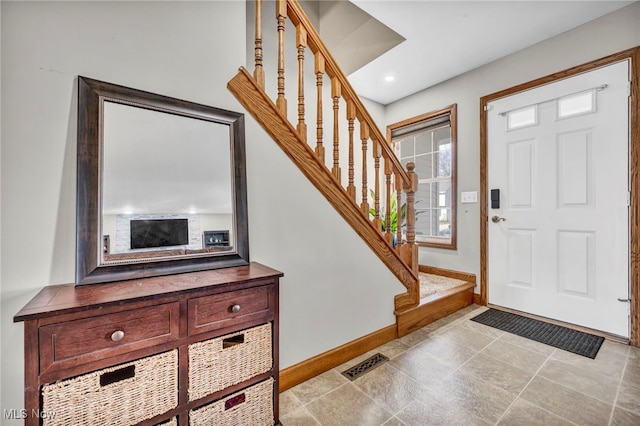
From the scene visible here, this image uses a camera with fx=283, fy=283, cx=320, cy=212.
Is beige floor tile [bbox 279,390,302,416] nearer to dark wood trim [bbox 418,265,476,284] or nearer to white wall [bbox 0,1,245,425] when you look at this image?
white wall [bbox 0,1,245,425]

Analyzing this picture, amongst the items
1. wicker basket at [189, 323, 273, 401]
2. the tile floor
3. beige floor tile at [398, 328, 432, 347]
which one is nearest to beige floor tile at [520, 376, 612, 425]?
the tile floor

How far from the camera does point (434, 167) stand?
359cm

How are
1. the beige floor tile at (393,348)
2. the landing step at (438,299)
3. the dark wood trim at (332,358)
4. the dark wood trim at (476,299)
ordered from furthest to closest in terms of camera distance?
the dark wood trim at (476,299) → the landing step at (438,299) → the beige floor tile at (393,348) → the dark wood trim at (332,358)

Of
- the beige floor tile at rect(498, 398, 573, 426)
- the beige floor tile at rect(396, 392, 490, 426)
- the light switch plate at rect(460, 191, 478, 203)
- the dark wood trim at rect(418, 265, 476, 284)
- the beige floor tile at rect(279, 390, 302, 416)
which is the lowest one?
the beige floor tile at rect(498, 398, 573, 426)

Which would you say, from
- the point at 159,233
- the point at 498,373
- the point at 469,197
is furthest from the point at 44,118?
the point at 469,197

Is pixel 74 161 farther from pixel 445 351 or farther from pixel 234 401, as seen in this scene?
pixel 445 351

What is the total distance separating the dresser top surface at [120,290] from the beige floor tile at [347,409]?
0.77m

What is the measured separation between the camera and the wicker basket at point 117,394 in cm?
86

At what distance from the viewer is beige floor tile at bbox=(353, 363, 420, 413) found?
150cm

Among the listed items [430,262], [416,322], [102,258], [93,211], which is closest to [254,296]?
[102,258]

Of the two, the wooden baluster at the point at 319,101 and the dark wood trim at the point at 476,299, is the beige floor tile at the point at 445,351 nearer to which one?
the dark wood trim at the point at 476,299

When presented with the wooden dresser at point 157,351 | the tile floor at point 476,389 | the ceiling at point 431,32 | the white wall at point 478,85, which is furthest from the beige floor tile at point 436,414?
the ceiling at point 431,32

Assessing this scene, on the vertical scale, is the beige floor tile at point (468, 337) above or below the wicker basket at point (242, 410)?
below

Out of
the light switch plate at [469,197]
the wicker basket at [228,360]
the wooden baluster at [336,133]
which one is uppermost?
the wooden baluster at [336,133]
